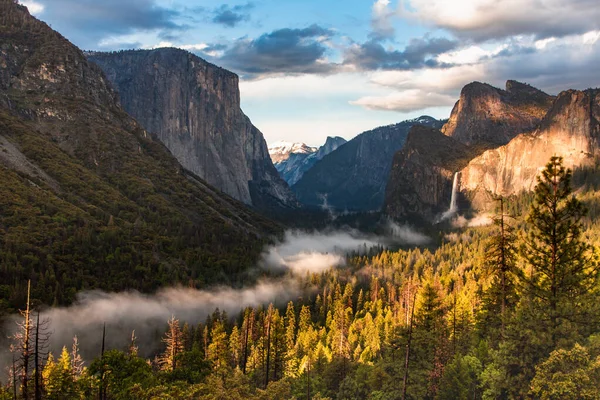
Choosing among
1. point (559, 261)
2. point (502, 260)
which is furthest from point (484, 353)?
point (559, 261)

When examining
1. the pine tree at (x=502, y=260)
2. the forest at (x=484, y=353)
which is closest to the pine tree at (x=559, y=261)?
the forest at (x=484, y=353)

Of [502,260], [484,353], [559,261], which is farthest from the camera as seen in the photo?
[484,353]

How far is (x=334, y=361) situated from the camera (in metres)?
76.2

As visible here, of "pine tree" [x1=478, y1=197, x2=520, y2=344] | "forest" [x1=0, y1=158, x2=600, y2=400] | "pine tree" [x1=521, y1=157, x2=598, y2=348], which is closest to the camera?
"forest" [x1=0, y1=158, x2=600, y2=400]

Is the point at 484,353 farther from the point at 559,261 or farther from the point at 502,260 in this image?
the point at 559,261

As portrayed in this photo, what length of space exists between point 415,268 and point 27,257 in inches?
5329

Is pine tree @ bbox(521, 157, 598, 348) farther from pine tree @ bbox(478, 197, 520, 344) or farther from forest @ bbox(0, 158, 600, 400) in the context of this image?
pine tree @ bbox(478, 197, 520, 344)

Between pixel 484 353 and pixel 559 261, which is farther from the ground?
pixel 559 261

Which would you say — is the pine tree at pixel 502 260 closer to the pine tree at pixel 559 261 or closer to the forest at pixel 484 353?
the forest at pixel 484 353

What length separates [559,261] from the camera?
122 feet

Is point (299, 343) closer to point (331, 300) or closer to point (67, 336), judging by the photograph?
point (331, 300)

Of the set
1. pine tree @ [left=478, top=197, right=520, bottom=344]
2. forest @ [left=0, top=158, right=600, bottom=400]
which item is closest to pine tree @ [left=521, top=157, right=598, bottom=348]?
forest @ [left=0, top=158, right=600, bottom=400]

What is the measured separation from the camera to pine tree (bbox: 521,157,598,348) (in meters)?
35.9

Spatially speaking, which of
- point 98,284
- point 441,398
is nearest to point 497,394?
point 441,398
